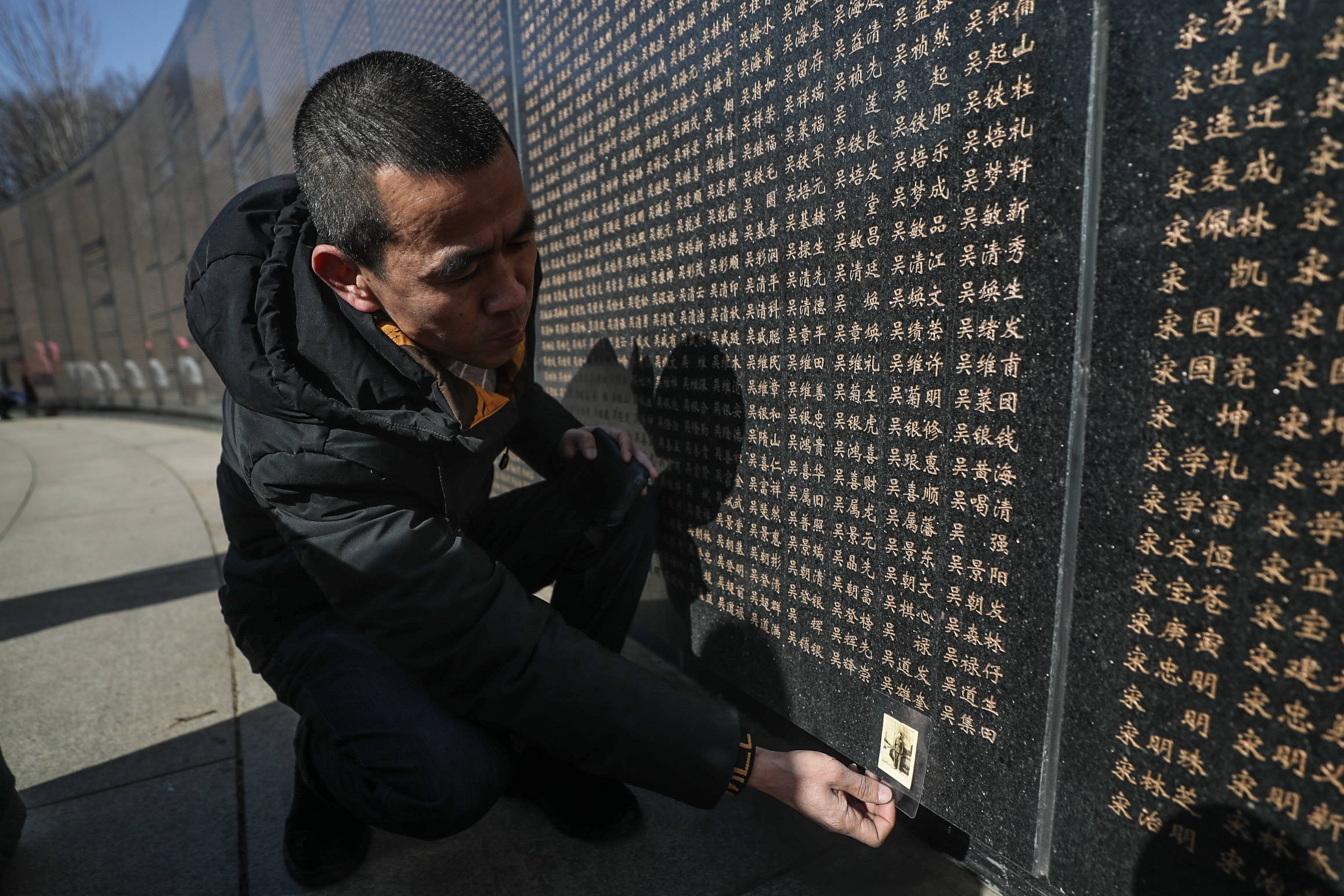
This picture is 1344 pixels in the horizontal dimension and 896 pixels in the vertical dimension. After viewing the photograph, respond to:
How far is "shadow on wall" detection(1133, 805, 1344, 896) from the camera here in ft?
3.13

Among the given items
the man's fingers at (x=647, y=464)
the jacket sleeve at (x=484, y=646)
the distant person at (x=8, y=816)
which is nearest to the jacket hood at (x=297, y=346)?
the jacket sleeve at (x=484, y=646)

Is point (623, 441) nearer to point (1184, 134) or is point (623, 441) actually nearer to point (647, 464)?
point (647, 464)

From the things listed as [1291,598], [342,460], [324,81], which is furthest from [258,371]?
[1291,598]

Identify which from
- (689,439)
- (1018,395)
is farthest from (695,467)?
(1018,395)

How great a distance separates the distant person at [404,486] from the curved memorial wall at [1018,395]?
0.37 metres

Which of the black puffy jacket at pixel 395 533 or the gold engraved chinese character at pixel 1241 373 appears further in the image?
the black puffy jacket at pixel 395 533

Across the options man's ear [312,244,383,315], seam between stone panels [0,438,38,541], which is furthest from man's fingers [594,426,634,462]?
seam between stone panels [0,438,38,541]

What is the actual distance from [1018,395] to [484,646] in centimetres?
104

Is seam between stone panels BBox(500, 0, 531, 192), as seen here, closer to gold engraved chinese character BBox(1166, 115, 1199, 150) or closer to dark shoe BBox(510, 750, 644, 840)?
dark shoe BBox(510, 750, 644, 840)

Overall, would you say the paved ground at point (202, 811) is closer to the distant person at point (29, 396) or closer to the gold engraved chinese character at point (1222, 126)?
the gold engraved chinese character at point (1222, 126)

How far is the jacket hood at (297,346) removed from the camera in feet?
4.80

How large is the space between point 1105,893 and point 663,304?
1.62 m

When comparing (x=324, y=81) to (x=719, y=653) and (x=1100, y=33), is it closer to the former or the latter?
(x=1100, y=33)

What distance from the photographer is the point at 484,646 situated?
1.42 m
